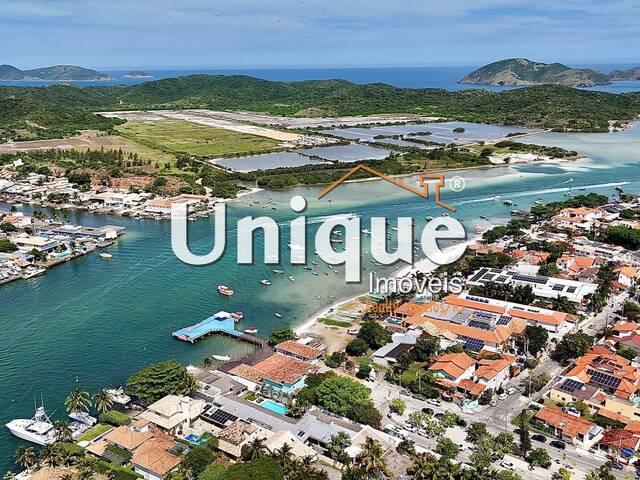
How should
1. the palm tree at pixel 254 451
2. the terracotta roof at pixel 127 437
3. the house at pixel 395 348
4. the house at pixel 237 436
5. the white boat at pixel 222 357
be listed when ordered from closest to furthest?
the palm tree at pixel 254 451, the house at pixel 237 436, the terracotta roof at pixel 127 437, the house at pixel 395 348, the white boat at pixel 222 357

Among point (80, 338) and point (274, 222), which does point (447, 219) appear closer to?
point (274, 222)

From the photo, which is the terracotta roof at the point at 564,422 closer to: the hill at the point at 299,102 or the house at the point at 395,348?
the house at the point at 395,348

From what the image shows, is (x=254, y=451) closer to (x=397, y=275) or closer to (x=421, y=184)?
(x=397, y=275)

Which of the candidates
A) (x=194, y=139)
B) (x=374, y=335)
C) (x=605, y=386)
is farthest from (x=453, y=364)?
(x=194, y=139)

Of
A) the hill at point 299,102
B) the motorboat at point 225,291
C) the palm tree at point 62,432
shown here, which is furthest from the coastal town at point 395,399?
the hill at point 299,102

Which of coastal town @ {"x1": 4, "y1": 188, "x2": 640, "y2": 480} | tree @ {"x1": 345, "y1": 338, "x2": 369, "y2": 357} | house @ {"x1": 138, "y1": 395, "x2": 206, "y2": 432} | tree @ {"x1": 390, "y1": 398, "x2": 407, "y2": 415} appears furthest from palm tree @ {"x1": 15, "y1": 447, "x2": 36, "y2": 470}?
tree @ {"x1": 345, "y1": 338, "x2": 369, "y2": 357}
